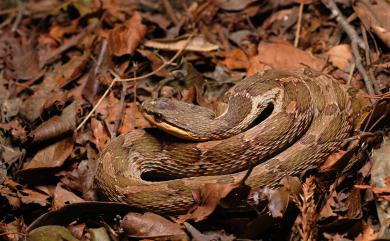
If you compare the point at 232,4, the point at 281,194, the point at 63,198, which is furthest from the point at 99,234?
the point at 232,4

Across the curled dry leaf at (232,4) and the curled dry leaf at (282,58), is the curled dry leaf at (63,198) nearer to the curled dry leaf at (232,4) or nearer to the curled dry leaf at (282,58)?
the curled dry leaf at (282,58)

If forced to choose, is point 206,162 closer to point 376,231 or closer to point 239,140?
point 239,140

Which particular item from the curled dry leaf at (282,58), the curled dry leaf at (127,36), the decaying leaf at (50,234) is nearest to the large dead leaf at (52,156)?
the decaying leaf at (50,234)

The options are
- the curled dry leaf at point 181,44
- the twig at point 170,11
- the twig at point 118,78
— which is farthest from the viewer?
the twig at point 170,11

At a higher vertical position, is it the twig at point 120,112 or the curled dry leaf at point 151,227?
the twig at point 120,112

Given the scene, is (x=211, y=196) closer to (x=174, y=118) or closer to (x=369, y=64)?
(x=174, y=118)

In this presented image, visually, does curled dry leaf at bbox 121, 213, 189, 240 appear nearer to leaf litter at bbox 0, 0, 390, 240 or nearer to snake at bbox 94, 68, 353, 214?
leaf litter at bbox 0, 0, 390, 240
